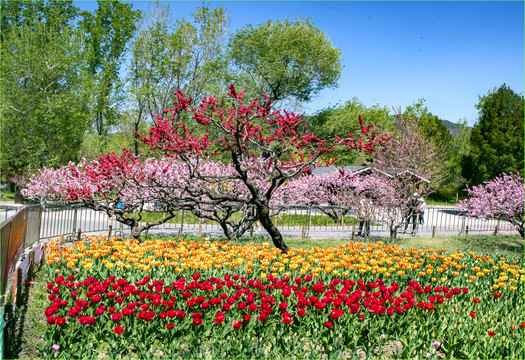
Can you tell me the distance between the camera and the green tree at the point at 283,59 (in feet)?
106

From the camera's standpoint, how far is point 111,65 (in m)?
A: 38.0

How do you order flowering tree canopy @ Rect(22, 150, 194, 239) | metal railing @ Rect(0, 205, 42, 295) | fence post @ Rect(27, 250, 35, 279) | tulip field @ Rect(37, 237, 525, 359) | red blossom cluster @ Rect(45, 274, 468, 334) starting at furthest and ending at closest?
flowering tree canopy @ Rect(22, 150, 194, 239), fence post @ Rect(27, 250, 35, 279), metal railing @ Rect(0, 205, 42, 295), red blossom cluster @ Rect(45, 274, 468, 334), tulip field @ Rect(37, 237, 525, 359)

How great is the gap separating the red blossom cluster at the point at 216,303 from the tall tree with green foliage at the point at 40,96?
24046 mm

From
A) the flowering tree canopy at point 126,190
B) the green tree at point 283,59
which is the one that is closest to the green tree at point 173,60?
the green tree at point 283,59

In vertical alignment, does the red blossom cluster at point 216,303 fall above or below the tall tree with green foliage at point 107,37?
below

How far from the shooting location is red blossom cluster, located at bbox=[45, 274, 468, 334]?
4.20 m

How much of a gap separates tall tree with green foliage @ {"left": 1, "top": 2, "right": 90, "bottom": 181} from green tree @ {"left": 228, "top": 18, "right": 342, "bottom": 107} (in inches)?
454

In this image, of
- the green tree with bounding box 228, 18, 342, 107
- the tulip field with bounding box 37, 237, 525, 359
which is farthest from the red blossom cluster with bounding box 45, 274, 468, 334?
the green tree with bounding box 228, 18, 342, 107

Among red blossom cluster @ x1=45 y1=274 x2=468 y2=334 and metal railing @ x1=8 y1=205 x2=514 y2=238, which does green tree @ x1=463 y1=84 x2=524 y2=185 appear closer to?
Result: metal railing @ x1=8 y1=205 x2=514 y2=238

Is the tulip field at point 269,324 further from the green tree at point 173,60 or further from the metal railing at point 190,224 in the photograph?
the green tree at point 173,60

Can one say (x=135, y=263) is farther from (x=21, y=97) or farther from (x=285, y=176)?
(x=21, y=97)

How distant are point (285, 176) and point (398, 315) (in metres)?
4.48

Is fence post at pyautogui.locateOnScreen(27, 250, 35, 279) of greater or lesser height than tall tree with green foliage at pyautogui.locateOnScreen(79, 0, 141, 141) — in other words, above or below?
below

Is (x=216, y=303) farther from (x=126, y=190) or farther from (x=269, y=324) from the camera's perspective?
(x=126, y=190)
